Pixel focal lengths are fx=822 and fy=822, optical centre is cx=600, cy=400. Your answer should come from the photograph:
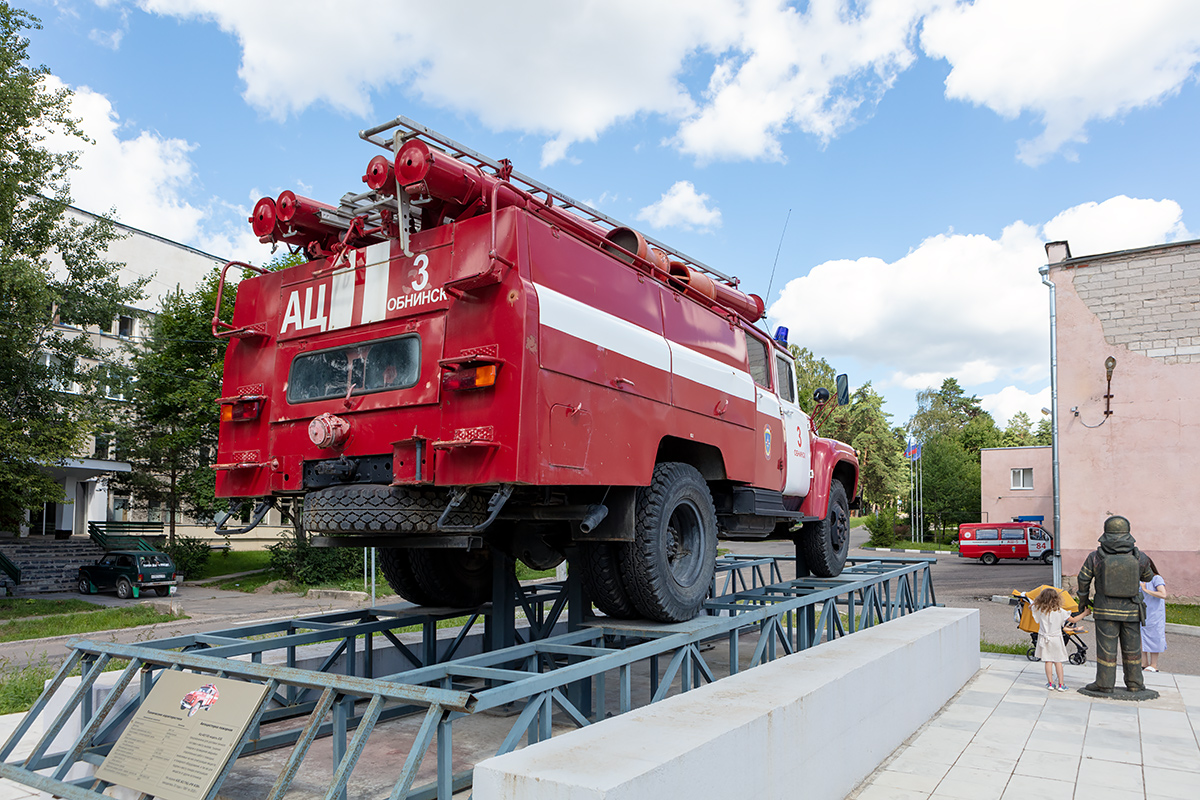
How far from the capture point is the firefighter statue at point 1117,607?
8398mm

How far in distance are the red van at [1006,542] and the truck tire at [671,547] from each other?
30320mm

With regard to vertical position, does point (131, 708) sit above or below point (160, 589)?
above

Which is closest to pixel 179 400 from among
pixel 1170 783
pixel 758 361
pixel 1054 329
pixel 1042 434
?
pixel 758 361

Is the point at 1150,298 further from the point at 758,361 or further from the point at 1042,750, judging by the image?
the point at 1042,750

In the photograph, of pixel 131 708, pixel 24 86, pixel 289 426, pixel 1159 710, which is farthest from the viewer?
pixel 24 86

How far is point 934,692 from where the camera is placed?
750 centimetres

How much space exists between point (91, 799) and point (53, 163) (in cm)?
2122

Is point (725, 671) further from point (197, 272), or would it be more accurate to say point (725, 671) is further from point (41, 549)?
point (197, 272)

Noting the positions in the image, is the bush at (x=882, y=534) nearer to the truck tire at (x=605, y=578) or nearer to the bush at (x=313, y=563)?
the bush at (x=313, y=563)

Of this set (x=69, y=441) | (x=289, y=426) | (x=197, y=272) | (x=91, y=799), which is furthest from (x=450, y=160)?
(x=197, y=272)

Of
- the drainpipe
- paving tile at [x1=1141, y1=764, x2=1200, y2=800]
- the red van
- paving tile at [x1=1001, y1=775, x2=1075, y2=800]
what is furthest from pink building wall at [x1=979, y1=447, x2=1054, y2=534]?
paving tile at [x1=1001, y1=775, x2=1075, y2=800]

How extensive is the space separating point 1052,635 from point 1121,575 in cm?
93

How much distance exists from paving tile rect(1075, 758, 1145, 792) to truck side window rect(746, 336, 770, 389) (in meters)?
3.77

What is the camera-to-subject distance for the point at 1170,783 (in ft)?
18.5
